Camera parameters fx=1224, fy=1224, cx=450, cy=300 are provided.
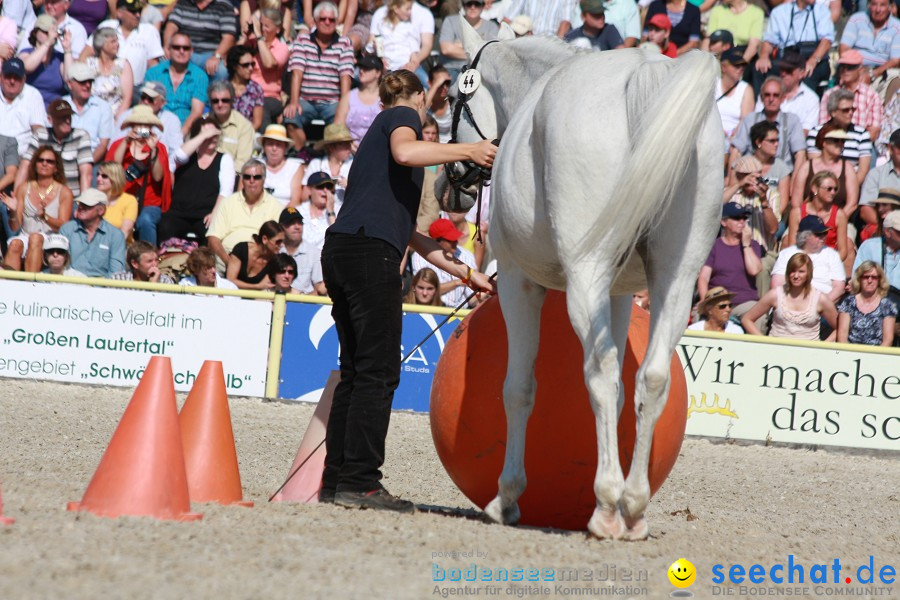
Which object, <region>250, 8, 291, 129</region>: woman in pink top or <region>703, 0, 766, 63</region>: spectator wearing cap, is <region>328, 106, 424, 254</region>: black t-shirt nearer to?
<region>250, 8, 291, 129</region>: woman in pink top

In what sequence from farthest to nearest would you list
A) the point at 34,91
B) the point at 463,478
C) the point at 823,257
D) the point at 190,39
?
the point at 190,39 → the point at 34,91 → the point at 823,257 → the point at 463,478

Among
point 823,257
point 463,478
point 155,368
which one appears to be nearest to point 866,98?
point 823,257

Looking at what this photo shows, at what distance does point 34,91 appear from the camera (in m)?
13.6

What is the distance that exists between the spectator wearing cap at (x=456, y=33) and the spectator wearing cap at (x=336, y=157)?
5.51 ft

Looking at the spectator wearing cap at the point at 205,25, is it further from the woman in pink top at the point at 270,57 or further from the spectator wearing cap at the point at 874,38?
the spectator wearing cap at the point at 874,38

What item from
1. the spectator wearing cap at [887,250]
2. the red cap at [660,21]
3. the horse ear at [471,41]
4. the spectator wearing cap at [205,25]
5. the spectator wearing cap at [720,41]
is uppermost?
the red cap at [660,21]

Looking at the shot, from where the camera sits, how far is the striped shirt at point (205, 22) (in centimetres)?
1505

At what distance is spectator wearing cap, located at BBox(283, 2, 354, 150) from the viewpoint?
14.4 m

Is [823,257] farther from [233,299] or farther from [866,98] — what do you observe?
[233,299]

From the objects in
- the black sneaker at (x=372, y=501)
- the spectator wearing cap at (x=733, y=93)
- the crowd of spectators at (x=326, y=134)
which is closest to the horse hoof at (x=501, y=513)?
the black sneaker at (x=372, y=501)

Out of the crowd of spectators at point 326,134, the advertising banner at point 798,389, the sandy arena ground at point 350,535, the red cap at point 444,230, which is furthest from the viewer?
the crowd of spectators at point 326,134

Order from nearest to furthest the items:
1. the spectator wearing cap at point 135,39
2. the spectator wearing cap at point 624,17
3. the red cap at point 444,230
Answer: the red cap at point 444,230
the spectator wearing cap at point 135,39
the spectator wearing cap at point 624,17

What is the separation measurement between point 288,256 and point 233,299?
801 mm

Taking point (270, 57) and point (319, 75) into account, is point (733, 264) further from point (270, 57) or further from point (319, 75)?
point (270, 57)
